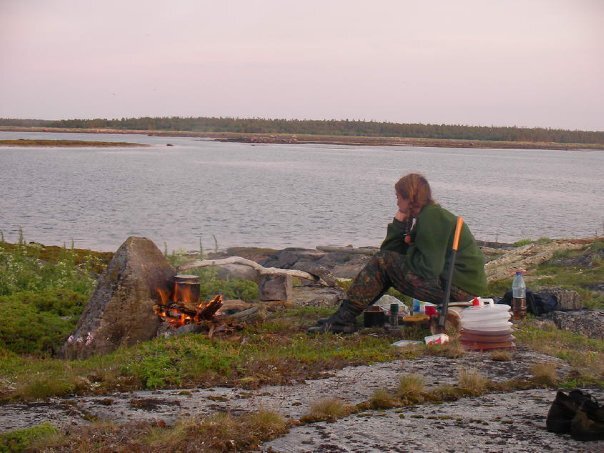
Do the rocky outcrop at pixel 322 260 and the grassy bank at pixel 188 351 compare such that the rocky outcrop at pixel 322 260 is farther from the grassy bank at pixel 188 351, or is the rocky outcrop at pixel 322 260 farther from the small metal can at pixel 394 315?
the small metal can at pixel 394 315

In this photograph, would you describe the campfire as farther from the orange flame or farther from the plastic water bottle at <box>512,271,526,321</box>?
the plastic water bottle at <box>512,271,526,321</box>

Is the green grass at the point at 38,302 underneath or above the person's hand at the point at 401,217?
underneath

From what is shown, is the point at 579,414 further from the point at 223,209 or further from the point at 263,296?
the point at 223,209

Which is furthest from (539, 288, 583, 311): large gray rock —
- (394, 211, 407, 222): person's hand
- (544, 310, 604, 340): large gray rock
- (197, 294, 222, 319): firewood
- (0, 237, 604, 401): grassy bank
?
(197, 294, 222, 319): firewood

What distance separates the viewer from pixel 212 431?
543 cm

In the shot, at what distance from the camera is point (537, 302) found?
35.0 feet

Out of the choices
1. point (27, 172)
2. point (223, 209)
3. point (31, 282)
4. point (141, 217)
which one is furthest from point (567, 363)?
point (27, 172)

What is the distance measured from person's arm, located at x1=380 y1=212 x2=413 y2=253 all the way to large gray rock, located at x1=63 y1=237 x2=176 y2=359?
2.56 m

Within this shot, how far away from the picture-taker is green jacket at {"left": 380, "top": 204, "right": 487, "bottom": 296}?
8484mm

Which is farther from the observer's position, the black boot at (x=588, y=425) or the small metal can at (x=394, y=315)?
the small metal can at (x=394, y=315)

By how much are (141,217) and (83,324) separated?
85.1 ft

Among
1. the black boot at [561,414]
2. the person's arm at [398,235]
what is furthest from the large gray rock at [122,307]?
the black boot at [561,414]

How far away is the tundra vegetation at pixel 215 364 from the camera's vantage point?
543 cm

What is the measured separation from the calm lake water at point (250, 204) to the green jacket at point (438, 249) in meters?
7.43
